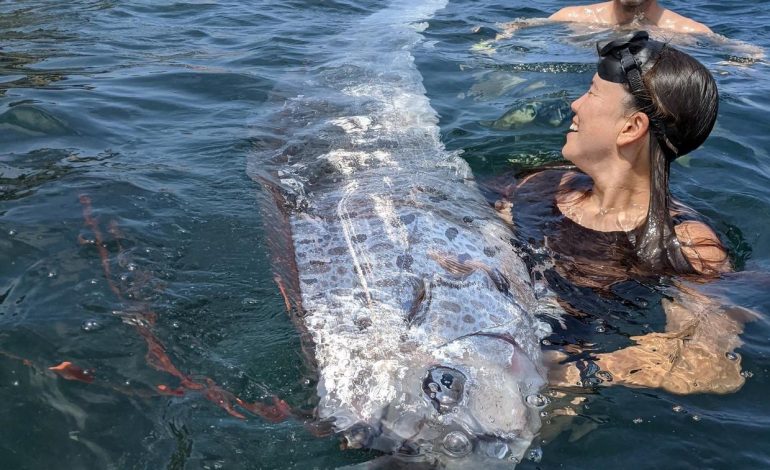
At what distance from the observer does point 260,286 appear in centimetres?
Answer: 315

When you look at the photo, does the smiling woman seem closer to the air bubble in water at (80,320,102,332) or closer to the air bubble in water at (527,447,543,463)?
the air bubble in water at (527,447,543,463)

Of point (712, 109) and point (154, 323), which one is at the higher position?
point (712, 109)

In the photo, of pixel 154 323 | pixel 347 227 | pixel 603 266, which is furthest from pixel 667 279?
pixel 154 323

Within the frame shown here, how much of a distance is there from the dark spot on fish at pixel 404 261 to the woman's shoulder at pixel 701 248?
4.33ft

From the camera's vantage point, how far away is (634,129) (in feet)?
11.1

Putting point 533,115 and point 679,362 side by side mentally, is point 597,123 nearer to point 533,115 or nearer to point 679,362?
point 679,362

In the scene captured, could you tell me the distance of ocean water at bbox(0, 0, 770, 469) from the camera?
94.3 inches

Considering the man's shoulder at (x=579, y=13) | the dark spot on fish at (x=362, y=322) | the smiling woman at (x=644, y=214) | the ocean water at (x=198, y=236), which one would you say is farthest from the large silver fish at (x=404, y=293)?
the man's shoulder at (x=579, y=13)

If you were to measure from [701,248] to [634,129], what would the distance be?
65 centimetres

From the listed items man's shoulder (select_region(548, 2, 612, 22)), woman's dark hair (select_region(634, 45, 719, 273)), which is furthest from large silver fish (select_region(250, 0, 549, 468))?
man's shoulder (select_region(548, 2, 612, 22))

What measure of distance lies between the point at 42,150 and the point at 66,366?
2147 mm

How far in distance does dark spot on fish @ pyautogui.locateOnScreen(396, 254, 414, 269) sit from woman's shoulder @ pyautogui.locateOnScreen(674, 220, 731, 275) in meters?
1.32

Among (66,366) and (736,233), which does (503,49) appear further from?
(66,366)

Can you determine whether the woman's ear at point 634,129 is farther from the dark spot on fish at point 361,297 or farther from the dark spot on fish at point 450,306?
the dark spot on fish at point 361,297
